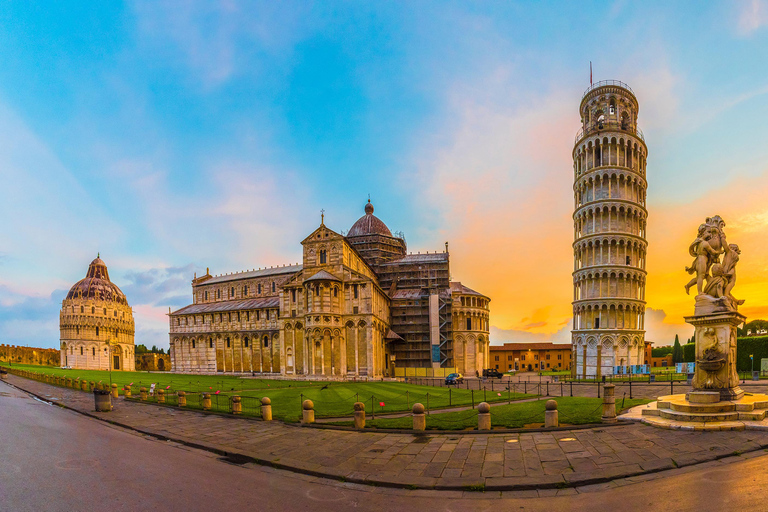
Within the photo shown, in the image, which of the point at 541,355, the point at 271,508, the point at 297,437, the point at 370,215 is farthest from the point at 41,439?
the point at 541,355

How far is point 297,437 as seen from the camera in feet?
48.5

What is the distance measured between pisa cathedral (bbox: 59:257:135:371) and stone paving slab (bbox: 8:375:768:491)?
382ft

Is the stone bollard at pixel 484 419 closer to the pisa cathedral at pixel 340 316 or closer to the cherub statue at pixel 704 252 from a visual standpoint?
the cherub statue at pixel 704 252

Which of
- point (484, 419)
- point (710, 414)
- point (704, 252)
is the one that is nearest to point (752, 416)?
point (710, 414)

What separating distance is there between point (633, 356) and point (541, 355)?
52884mm

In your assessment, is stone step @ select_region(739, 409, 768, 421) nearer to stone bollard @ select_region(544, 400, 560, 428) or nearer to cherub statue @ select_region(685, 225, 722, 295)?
cherub statue @ select_region(685, 225, 722, 295)

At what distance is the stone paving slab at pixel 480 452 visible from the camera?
9.68 m

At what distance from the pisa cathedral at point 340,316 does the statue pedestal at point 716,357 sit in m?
38.4

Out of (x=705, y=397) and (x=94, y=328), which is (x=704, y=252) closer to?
(x=705, y=397)

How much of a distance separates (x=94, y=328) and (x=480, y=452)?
131958 mm

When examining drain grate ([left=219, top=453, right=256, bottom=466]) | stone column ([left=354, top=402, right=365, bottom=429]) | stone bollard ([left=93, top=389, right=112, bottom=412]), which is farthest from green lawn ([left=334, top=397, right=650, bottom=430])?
stone bollard ([left=93, top=389, right=112, bottom=412])

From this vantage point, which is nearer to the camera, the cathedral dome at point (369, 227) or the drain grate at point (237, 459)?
the drain grate at point (237, 459)

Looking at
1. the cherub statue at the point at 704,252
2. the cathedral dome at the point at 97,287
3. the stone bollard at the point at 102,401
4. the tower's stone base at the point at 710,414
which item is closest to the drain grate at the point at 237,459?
the tower's stone base at the point at 710,414

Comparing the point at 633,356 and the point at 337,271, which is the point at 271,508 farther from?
the point at 633,356
